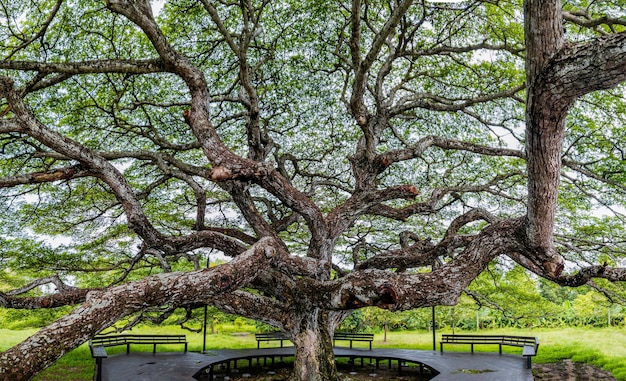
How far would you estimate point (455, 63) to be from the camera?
9062 mm

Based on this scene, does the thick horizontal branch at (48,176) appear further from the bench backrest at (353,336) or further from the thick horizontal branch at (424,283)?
the bench backrest at (353,336)

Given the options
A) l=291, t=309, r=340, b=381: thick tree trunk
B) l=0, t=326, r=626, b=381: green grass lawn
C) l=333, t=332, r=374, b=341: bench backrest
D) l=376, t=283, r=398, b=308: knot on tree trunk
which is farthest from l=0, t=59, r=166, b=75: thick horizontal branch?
l=333, t=332, r=374, b=341: bench backrest

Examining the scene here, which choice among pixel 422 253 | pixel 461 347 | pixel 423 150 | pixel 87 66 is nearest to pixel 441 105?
pixel 423 150

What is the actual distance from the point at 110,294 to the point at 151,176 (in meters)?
8.25

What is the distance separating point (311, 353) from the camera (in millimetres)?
7910

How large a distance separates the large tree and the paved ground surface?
148 cm

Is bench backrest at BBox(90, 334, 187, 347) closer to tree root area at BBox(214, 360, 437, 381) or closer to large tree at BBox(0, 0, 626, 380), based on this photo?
large tree at BBox(0, 0, 626, 380)

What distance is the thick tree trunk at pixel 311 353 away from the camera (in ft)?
25.7

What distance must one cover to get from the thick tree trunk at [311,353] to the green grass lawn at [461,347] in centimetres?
556

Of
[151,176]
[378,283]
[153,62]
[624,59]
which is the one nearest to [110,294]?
[378,283]

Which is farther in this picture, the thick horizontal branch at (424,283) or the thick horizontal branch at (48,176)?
the thick horizontal branch at (48,176)

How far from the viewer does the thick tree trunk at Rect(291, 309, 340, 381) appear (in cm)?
783

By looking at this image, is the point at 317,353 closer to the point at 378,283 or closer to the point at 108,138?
the point at 378,283

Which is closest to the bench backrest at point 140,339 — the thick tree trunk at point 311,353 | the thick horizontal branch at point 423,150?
the thick tree trunk at point 311,353
